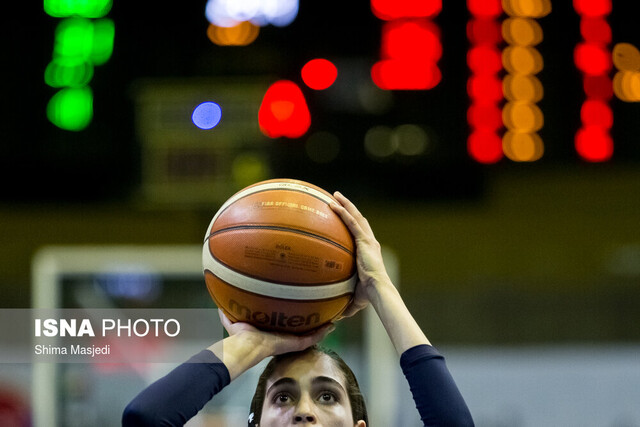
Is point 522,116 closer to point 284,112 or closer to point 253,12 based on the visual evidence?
point 284,112

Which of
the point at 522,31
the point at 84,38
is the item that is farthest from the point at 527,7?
the point at 84,38

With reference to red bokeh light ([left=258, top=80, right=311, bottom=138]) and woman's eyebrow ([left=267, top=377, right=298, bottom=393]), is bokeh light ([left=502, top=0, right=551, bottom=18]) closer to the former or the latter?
red bokeh light ([left=258, top=80, right=311, bottom=138])

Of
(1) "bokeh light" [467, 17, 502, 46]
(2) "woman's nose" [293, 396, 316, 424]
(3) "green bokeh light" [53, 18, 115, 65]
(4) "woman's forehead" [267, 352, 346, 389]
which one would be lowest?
(2) "woman's nose" [293, 396, 316, 424]

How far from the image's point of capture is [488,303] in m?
5.21

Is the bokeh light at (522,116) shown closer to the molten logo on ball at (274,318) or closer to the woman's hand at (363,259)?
the woman's hand at (363,259)

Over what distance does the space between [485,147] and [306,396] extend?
2.00m

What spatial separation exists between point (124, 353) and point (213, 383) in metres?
2.72

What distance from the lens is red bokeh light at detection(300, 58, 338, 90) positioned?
13.3 feet

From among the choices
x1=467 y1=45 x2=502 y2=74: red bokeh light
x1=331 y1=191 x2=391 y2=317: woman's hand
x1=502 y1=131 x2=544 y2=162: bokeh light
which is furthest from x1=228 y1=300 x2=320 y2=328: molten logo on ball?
x1=467 y1=45 x2=502 y2=74: red bokeh light

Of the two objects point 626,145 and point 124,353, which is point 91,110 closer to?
point 124,353

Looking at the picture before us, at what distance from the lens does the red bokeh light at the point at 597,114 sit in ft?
12.3

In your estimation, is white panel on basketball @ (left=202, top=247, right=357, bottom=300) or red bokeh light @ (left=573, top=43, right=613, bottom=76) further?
red bokeh light @ (left=573, top=43, right=613, bottom=76)

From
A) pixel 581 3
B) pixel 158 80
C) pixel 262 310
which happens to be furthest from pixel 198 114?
pixel 262 310

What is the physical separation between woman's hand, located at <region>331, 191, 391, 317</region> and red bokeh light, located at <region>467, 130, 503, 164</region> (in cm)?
184
